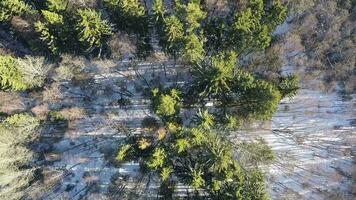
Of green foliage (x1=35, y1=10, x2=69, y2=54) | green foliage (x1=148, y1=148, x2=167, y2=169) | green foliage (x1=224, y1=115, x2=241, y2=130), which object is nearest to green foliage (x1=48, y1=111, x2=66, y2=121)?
green foliage (x1=35, y1=10, x2=69, y2=54)

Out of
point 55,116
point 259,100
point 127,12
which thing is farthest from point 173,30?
point 55,116

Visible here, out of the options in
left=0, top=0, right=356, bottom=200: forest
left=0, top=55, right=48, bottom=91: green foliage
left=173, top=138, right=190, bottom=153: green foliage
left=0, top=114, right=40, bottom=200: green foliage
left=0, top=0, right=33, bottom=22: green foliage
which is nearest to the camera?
left=173, top=138, right=190, bottom=153: green foliage

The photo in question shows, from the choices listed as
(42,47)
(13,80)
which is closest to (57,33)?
(42,47)

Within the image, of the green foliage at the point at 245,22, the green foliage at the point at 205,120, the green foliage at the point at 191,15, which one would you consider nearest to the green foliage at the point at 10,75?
the green foliage at the point at 191,15

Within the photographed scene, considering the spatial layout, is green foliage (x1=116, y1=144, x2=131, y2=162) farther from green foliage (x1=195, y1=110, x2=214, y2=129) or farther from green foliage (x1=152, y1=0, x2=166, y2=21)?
green foliage (x1=152, y1=0, x2=166, y2=21)

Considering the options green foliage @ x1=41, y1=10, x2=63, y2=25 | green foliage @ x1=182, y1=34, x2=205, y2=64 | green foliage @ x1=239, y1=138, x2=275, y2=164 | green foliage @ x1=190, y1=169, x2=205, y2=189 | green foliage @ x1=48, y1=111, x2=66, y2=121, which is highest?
green foliage @ x1=41, y1=10, x2=63, y2=25

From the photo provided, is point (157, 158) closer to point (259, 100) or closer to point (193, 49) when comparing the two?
point (193, 49)

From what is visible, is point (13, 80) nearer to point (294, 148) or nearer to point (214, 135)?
point (214, 135)

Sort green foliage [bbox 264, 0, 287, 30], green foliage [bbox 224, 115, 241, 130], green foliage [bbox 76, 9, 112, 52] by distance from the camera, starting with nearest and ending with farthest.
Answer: green foliage [bbox 76, 9, 112, 52] → green foliage [bbox 264, 0, 287, 30] → green foliage [bbox 224, 115, 241, 130]

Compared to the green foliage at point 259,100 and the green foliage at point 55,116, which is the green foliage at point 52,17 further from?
the green foliage at point 259,100
